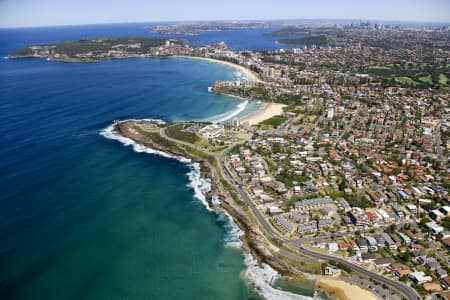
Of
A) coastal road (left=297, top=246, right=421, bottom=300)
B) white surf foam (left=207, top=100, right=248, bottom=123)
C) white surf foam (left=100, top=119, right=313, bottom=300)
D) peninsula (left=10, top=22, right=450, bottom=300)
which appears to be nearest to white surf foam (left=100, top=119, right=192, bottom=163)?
white surf foam (left=100, top=119, right=313, bottom=300)

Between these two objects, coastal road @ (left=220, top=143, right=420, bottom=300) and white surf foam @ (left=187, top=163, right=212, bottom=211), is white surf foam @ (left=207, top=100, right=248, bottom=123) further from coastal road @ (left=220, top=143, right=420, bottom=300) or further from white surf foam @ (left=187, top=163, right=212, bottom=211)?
coastal road @ (left=220, top=143, right=420, bottom=300)

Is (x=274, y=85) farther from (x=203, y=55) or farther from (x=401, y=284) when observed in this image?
(x=401, y=284)

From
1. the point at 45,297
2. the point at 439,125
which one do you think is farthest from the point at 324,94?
the point at 45,297

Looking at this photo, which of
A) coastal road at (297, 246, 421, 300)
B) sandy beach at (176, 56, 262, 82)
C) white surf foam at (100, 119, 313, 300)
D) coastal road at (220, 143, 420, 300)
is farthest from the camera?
sandy beach at (176, 56, 262, 82)

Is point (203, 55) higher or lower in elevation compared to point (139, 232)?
higher

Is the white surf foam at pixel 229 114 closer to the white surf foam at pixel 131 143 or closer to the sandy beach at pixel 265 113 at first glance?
the sandy beach at pixel 265 113

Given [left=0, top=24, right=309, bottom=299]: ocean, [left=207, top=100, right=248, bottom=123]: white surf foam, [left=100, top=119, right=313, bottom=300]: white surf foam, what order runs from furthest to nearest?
[left=207, top=100, right=248, bottom=123]: white surf foam → [left=0, top=24, right=309, bottom=299]: ocean → [left=100, top=119, right=313, bottom=300]: white surf foam
